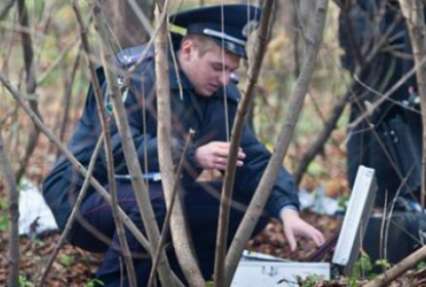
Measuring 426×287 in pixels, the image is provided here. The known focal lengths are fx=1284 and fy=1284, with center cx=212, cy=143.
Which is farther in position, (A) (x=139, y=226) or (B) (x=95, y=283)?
(B) (x=95, y=283)

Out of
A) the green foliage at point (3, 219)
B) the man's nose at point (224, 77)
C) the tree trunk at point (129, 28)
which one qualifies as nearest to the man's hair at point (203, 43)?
the man's nose at point (224, 77)

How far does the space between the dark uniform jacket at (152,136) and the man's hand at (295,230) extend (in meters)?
0.11

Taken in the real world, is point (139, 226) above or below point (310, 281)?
above

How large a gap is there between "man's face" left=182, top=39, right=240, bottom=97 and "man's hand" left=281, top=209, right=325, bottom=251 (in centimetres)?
56

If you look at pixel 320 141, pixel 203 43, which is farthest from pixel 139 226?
pixel 320 141

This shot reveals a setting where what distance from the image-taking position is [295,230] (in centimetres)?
468

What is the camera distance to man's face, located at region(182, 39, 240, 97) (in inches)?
191

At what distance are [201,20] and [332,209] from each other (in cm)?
203

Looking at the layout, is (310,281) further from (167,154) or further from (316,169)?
(316,169)

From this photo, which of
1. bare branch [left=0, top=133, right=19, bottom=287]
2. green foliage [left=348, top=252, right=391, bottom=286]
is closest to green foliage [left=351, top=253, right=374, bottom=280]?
green foliage [left=348, top=252, right=391, bottom=286]

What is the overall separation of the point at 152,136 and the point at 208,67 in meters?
0.36

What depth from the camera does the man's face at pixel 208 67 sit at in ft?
15.9

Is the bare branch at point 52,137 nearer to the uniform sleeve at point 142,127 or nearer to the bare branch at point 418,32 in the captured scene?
the uniform sleeve at point 142,127

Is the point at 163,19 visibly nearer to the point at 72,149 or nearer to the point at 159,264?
the point at 159,264
